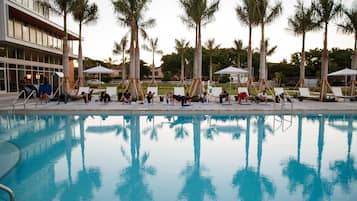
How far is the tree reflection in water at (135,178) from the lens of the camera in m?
4.05

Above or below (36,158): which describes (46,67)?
above

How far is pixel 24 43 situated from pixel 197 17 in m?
13.9

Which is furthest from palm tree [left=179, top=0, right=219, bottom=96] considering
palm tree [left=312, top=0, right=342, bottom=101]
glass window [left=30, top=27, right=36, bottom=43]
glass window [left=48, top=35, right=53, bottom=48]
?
glass window [left=48, top=35, right=53, bottom=48]

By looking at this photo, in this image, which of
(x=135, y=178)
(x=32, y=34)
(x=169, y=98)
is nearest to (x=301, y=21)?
(x=169, y=98)

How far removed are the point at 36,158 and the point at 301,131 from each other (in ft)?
25.8

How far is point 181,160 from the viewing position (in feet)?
19.1

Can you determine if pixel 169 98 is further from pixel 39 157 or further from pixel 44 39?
pixel 44 39

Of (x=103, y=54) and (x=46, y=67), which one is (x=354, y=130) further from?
(x=103, y=54)

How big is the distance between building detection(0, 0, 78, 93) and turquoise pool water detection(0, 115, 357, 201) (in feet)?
37.3

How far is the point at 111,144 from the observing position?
718cm

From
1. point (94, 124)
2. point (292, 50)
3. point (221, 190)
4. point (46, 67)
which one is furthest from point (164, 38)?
point (221, 190)

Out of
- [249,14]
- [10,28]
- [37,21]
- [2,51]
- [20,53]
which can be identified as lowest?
[2,51]

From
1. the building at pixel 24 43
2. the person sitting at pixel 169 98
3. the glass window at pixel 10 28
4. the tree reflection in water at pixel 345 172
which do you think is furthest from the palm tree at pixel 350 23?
the glass window at pixel 10 28

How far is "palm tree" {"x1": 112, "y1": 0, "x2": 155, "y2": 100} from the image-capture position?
47.2 ft
